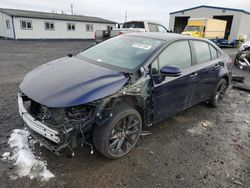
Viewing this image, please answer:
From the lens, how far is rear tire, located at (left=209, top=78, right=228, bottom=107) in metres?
4.69

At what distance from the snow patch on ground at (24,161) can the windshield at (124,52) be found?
167cm

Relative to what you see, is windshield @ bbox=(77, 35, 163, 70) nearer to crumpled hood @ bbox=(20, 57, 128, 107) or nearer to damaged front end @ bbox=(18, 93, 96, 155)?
crumpled hood @ bbox=(20, 57, 128, 107)

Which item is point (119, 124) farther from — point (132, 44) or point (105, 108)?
point (132, 44)

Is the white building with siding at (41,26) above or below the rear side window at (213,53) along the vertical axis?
below

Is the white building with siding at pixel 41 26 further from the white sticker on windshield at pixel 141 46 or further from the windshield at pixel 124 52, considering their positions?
the white sticker on windshield at pixel 141 46

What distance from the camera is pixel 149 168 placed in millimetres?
2736

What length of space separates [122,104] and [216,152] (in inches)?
68.2

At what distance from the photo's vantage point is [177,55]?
349cm

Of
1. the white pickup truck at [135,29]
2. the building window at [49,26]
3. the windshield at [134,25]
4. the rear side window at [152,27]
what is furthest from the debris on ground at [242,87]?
the building window at [49,26]

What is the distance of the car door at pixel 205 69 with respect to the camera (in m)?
3.91

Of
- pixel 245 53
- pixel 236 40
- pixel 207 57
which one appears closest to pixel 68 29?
pixel 236 40

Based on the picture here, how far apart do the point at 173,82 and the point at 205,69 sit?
3.61ft

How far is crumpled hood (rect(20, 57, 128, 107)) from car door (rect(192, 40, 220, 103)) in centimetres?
186

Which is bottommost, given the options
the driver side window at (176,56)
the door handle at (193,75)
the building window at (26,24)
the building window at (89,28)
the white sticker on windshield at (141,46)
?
the building window at (89,28)
